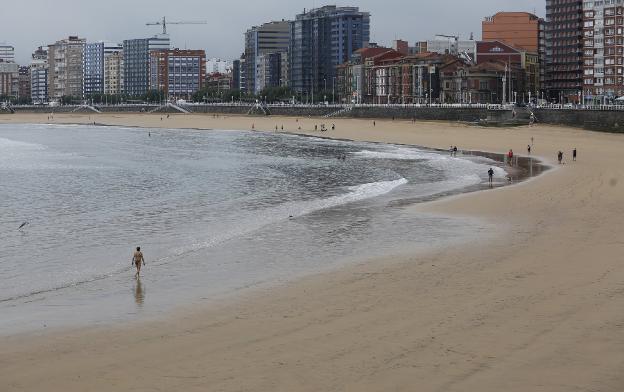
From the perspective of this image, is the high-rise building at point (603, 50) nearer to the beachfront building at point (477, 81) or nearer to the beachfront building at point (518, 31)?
the beachfront building at point (477, 81)

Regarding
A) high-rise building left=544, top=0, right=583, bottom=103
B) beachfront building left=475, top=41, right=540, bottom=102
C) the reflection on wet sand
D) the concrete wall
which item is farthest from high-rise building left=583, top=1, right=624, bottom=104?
the reflection on wet sand

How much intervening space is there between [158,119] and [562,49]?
76461 millimetres

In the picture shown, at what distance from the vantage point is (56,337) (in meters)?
16.6

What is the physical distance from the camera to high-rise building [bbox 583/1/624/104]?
111 meters

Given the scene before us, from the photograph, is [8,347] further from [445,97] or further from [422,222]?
[445,97]

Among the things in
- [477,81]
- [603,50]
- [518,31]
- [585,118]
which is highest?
[518,31]

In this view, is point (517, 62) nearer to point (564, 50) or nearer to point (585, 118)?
point (564, 50)

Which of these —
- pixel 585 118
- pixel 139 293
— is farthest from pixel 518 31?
pixel 139 293

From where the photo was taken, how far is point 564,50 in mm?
140875

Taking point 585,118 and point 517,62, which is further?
point 517,62

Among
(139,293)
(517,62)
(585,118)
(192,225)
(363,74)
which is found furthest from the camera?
(363,74)

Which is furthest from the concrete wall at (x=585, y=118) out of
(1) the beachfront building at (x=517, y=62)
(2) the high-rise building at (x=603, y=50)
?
(1) the beachfront building at (x=517, y=62)

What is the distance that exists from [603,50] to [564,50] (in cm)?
2787

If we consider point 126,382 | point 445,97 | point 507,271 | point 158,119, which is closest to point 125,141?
point 445,97
